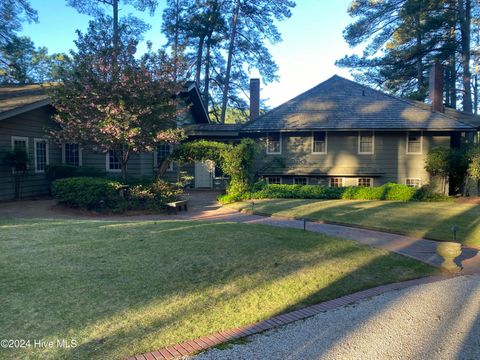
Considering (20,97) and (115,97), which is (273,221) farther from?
(20,97)

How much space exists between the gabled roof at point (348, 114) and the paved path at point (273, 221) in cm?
713

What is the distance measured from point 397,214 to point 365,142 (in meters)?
8.64

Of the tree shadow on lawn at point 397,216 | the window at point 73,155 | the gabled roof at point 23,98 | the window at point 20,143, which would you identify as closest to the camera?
the tree shadow on lawn at point 397,216

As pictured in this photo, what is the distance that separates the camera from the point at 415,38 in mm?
30375

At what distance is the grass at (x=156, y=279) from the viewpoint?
3.69m

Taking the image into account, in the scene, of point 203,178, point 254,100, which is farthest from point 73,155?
point 254,100

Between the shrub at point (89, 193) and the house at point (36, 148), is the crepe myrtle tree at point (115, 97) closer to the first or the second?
the house at point (36, 148)

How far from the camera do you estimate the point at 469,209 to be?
13.1 metres

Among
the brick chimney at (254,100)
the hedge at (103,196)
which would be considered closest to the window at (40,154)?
the hedge at (103,196)

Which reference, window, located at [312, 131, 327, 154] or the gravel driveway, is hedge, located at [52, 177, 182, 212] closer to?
the gravel driveway

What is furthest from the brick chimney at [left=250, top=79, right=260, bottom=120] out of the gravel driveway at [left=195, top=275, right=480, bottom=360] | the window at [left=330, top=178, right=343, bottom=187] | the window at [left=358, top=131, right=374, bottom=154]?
the gravel driveway at [left=195, top=275, right=480, bottom=360]

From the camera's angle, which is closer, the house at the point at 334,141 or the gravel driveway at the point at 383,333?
the gravel driveway at the point at 383,333

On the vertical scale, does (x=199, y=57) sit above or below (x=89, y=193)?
above

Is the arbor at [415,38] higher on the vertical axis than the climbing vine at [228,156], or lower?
higher
